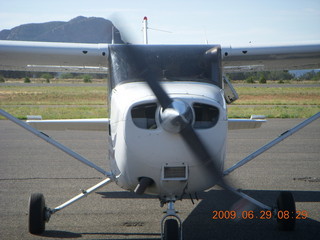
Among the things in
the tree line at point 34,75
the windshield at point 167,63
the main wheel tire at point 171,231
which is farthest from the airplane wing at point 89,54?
the main wheel tire at point 171,231

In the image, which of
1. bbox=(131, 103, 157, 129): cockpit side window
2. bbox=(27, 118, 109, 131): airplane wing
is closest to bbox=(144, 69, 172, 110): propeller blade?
bbox=(131, 103, 157, 129): cockpit side window

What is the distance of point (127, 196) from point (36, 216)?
200 cm

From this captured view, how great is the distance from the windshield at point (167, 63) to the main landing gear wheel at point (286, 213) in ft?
5.20

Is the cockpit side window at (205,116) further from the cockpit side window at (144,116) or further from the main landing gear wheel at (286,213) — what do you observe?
the main landing gear wheel at (286,213)

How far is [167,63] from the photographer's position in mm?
5680

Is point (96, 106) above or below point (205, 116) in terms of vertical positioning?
above

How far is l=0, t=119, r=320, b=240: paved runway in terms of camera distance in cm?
585

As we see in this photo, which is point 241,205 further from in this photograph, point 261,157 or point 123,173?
point 261,157

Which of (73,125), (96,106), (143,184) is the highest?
(96,106)

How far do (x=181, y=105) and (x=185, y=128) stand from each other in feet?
0.72

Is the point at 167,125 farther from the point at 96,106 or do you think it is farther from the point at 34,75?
the point at 34,75

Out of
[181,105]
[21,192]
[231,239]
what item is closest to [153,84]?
[181,105]

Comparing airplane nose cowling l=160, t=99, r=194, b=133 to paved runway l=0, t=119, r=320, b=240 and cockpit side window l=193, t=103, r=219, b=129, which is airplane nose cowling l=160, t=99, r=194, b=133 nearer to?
cockpit side window l=193, t=103, r=219, b=129
